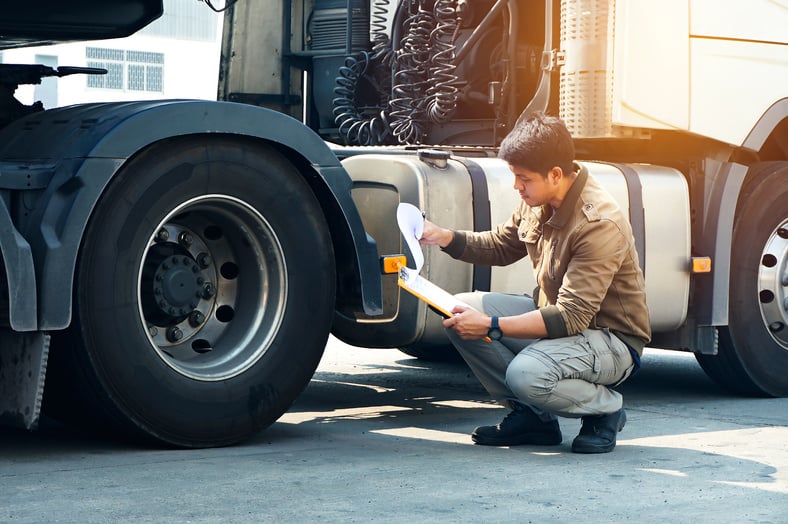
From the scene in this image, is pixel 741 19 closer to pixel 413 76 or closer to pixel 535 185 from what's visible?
pixel 413 76

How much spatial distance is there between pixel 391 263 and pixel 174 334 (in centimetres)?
87

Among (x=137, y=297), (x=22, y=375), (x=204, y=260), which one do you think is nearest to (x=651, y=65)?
(x=204, y=260)

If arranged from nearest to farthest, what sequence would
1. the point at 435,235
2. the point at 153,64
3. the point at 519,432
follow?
the point at 519,432 → the point at 435,235 → the point at 153,64

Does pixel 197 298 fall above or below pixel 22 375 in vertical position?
above

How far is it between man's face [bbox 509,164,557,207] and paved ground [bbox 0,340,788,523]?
90cm

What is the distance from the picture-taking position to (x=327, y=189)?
16.8ft

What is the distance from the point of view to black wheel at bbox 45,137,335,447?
180 inches

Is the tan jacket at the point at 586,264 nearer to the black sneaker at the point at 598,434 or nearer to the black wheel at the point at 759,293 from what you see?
the black sneaker at the point at 598,434

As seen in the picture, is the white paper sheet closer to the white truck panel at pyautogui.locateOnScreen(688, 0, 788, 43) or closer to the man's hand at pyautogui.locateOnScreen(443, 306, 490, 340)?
the man's hand at pyautogui.locateOnScreen(443, 306, 490, 340)

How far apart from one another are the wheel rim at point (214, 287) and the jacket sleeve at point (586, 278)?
0.98m

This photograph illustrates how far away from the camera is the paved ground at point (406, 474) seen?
3.91 meters

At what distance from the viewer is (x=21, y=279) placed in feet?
14.2

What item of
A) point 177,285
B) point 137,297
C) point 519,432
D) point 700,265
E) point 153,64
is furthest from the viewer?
point 153,64

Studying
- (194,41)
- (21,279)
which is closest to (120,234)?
(21,279)
